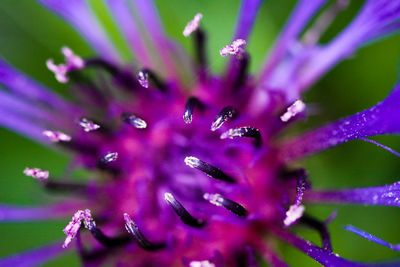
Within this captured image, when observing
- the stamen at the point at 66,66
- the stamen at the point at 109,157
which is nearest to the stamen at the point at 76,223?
the stamen at the point at 109,157

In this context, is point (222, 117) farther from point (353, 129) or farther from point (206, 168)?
point (353, 129)

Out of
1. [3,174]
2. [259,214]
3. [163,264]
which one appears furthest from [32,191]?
[259,214]

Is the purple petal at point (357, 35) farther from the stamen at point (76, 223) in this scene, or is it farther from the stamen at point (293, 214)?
the stamen at point (76, 223)

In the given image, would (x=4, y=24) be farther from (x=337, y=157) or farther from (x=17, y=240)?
(x=337, y=157)

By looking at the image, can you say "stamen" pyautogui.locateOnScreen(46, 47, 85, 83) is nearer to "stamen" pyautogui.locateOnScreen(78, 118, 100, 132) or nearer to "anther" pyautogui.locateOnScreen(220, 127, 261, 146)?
"stamen" pyautogui.locateOnScreen(78, 118, 100, 132)

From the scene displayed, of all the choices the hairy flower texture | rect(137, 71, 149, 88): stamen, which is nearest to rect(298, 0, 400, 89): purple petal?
the hairy flower texture

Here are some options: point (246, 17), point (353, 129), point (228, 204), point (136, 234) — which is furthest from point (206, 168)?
point (246, 17)
